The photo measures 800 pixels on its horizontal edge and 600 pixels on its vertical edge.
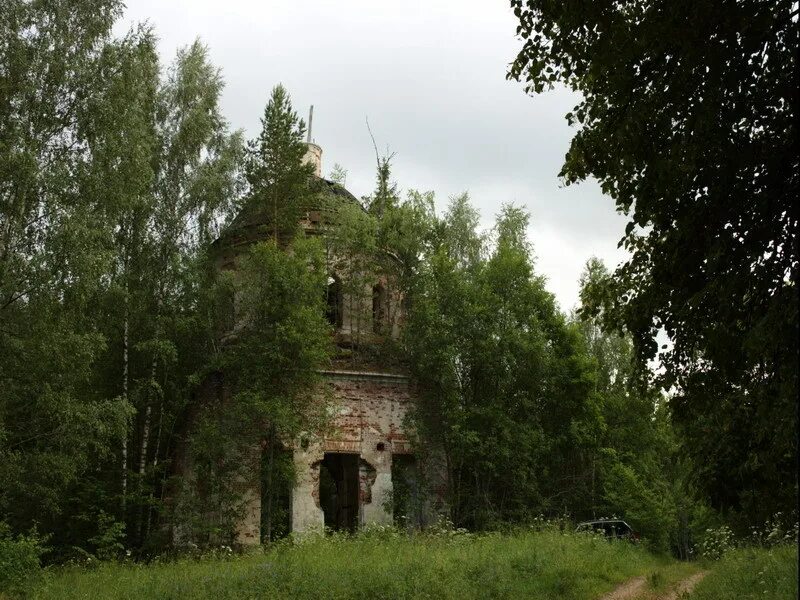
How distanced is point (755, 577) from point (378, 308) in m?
12.1

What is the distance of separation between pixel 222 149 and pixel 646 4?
1588cm

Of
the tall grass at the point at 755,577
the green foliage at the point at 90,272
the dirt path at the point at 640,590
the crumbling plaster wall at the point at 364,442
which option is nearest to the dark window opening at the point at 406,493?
the crumbling plaster wall at the point at 364,442

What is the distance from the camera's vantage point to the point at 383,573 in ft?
39.1

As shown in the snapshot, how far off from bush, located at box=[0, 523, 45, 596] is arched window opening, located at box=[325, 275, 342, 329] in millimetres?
9659

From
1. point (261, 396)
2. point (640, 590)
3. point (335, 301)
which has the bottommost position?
point (640, 590)

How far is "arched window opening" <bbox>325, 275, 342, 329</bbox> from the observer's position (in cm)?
2095

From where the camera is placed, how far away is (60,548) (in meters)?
17.6

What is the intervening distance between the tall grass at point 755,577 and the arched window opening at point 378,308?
9905 millimetres

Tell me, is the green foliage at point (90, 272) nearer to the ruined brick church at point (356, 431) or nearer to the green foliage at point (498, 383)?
the ruined brick church at point (356, 431)

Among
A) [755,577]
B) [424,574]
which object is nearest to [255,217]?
[424,574]

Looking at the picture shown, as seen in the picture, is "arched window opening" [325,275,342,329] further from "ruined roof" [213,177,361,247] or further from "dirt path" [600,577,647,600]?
"dirt path" [600,577,647,600]

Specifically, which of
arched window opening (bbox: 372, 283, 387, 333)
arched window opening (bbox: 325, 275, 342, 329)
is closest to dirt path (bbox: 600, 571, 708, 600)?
arched window opening (bbox: 372, 283, 387, 333)

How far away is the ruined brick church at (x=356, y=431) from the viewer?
1834cm

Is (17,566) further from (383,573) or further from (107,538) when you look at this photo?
(383,573)
